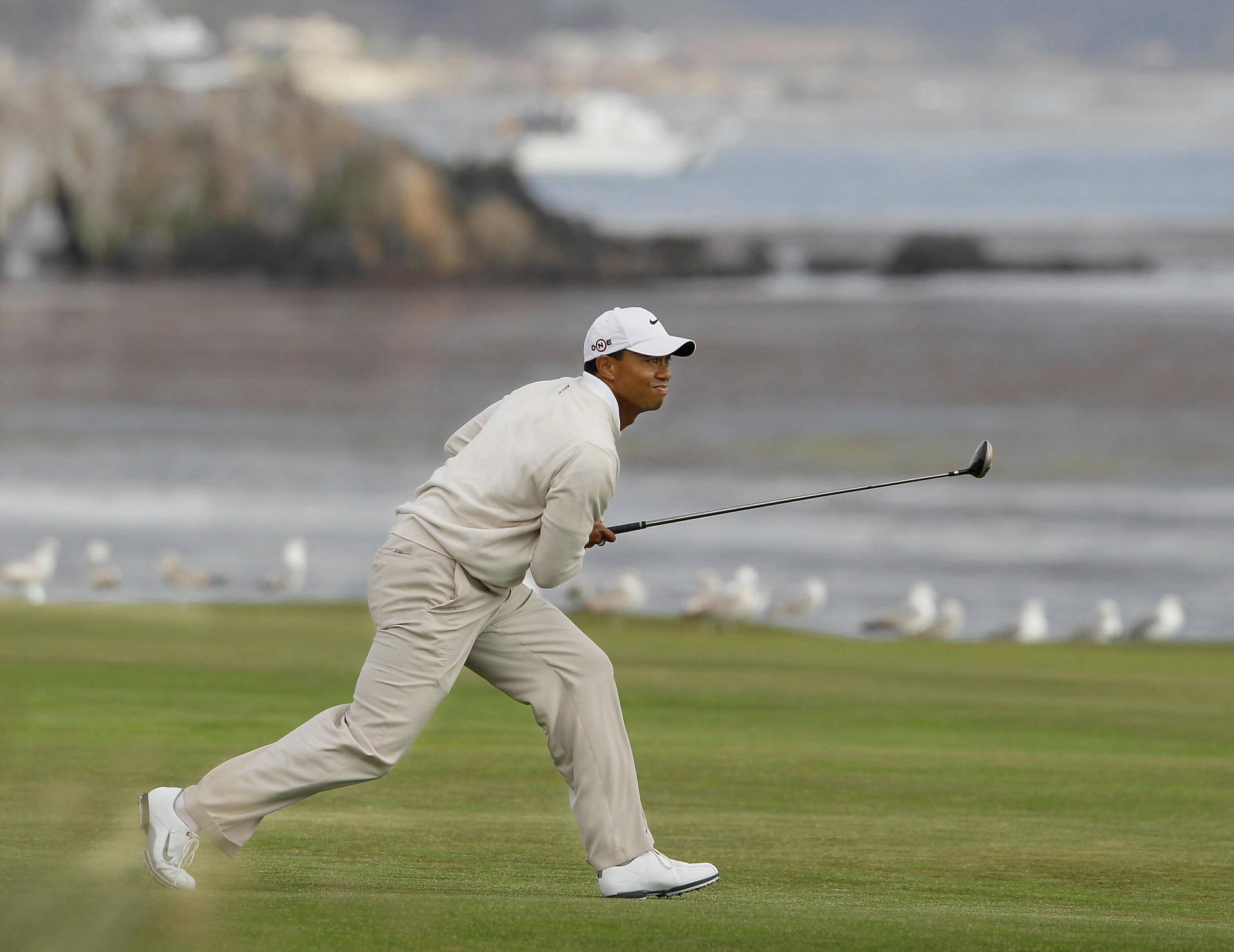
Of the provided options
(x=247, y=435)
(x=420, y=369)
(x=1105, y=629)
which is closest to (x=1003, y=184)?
(x=420, y=369)

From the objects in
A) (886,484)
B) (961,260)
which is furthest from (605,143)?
(886,484)

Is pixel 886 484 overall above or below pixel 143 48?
below

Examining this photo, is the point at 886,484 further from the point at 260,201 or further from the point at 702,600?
the point at 260,201

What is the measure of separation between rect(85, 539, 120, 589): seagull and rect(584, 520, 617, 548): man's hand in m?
15.3

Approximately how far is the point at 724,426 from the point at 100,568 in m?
29.0

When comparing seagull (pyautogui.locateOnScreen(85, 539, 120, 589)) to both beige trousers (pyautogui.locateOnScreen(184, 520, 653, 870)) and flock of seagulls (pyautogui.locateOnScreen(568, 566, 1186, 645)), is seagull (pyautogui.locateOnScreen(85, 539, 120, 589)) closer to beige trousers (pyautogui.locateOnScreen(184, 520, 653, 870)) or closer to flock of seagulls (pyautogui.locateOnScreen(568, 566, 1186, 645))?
flock of seagulls (pyautogui.locateOnScreen(568, 566, 1186, 645))

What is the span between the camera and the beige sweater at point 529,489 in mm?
5195

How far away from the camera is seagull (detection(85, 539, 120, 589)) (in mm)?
20062

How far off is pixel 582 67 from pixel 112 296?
49.5ft

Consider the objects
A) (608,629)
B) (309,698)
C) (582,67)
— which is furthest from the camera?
(582,67)

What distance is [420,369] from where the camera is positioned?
55.3 m

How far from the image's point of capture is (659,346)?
5.37m

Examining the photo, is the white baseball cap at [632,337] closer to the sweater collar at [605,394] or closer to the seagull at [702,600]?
the sweater collar at [605,394]

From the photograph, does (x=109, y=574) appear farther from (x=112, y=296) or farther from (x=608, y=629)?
(x=112, y=296)
